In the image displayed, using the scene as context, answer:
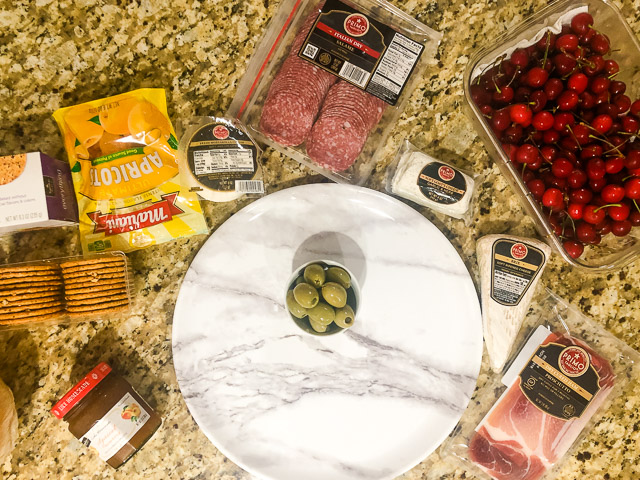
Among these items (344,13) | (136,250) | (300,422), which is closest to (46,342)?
(136,250)

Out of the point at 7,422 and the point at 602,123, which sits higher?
the point at 602,123

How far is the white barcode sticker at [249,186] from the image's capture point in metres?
0.97

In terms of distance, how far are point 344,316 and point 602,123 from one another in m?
0.71

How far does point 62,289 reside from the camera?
948 mm

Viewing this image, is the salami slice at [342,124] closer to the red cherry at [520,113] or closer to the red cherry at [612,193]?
the red cherry at [520,113]

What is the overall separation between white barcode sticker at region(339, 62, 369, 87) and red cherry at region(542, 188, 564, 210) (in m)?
0.49

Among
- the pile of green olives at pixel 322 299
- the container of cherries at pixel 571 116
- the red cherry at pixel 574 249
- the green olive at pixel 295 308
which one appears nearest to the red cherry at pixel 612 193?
the container of cherries at pixel 571 116

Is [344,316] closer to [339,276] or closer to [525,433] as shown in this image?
[339,276]

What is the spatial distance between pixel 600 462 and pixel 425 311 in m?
0.63

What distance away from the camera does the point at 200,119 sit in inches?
39.6

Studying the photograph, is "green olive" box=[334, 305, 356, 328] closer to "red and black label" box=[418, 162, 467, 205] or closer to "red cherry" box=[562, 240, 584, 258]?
"red and black label" box=[418, 162, 467, 205]

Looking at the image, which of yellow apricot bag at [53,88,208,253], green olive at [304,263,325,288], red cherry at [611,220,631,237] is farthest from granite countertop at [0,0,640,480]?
green olive at [304,263,325,288]

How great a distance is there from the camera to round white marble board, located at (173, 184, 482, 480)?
104 centimetres

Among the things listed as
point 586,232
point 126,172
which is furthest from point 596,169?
point 126,172
